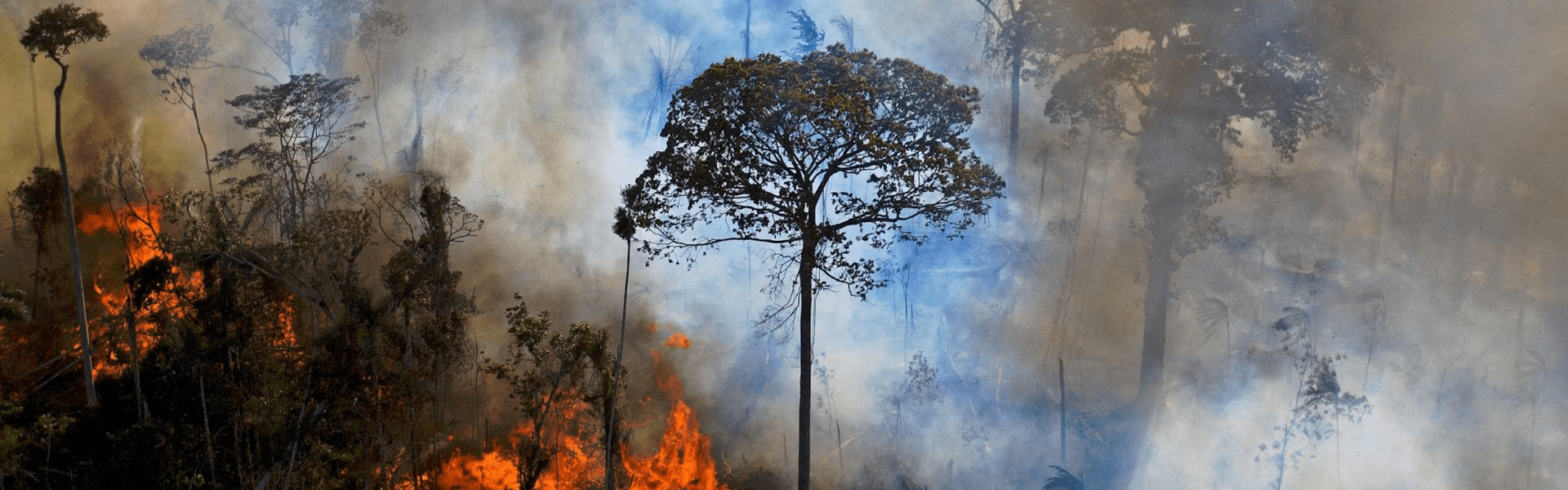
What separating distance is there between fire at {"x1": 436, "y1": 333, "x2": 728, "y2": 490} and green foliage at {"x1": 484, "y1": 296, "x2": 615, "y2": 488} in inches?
7.1

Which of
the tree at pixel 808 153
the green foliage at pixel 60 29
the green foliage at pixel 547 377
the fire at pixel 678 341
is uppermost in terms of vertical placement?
the green foliage at pixel 60 29

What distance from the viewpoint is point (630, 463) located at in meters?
20.1

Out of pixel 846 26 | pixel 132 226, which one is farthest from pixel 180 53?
pixel 846 26

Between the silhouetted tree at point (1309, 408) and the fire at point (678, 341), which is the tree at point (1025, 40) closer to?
the silhouetted tree at point (1309, 408)

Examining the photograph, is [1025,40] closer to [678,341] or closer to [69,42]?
[678,341]

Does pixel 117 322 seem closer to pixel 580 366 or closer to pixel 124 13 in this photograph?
pixel 124 13

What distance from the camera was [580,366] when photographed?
60.4ft

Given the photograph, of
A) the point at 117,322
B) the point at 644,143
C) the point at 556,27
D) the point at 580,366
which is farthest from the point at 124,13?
the point at 580,366

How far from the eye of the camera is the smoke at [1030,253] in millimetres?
19516

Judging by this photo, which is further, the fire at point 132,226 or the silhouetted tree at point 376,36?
the silhouetted tree at point 376,36

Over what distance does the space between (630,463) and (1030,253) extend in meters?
7.22

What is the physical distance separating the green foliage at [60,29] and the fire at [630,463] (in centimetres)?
895

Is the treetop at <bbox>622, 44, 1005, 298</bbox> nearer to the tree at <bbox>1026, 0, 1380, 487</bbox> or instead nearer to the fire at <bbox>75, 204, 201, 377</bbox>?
the tree at <bbox>1026, 0, 1380, 487</bbox>

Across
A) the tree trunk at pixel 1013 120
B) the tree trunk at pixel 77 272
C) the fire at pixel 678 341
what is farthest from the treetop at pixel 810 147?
the tree trunk at pixel 77 272
